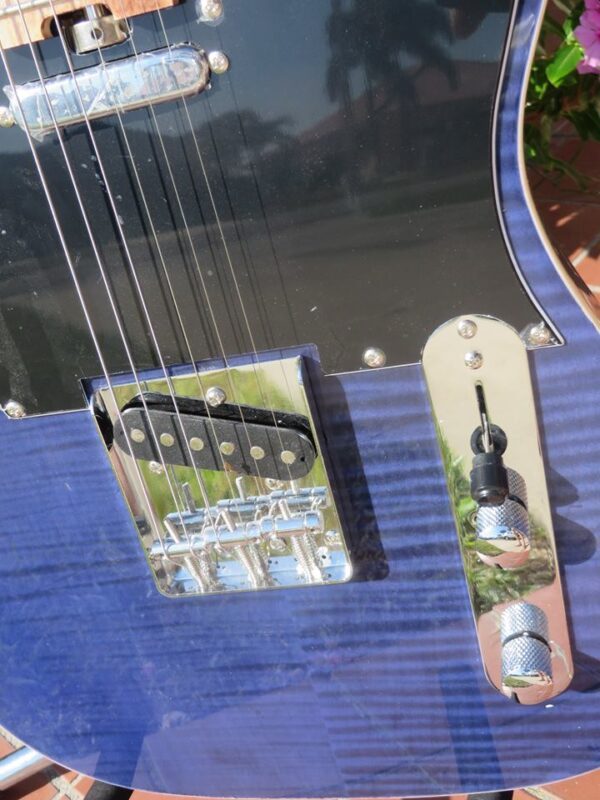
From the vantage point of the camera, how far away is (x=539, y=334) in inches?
21.8

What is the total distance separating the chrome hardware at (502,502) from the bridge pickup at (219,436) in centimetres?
11

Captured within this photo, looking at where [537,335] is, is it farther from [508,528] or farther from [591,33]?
[591,33]

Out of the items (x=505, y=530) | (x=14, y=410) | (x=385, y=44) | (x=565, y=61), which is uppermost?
(x=385, y=44)

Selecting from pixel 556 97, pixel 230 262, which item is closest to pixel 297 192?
pixel 230 262

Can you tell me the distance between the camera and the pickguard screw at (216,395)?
0.62m

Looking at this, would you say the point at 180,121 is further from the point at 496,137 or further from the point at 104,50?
the point at 496,137

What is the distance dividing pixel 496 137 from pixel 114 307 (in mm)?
295

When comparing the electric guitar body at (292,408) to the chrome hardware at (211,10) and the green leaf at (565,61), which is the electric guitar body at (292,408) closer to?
the chrome hardware at (211,10)

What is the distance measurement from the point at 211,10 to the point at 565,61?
543 mm

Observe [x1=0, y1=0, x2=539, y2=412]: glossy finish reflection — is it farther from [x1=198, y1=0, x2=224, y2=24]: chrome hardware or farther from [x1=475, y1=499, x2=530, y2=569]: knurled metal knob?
[x1=475, y1=499, x2=530, y2=569]: knurled metal knob

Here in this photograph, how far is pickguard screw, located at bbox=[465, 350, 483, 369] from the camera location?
561 mm

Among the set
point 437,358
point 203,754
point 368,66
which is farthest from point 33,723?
point 368,66

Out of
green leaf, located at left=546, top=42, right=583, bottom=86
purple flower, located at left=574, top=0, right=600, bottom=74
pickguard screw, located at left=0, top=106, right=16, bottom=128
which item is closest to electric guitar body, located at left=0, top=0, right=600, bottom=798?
pickguard screw, located at left=0, top=106, right=16, bottom=128

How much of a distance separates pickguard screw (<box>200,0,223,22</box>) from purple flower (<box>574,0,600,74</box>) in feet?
1.44
